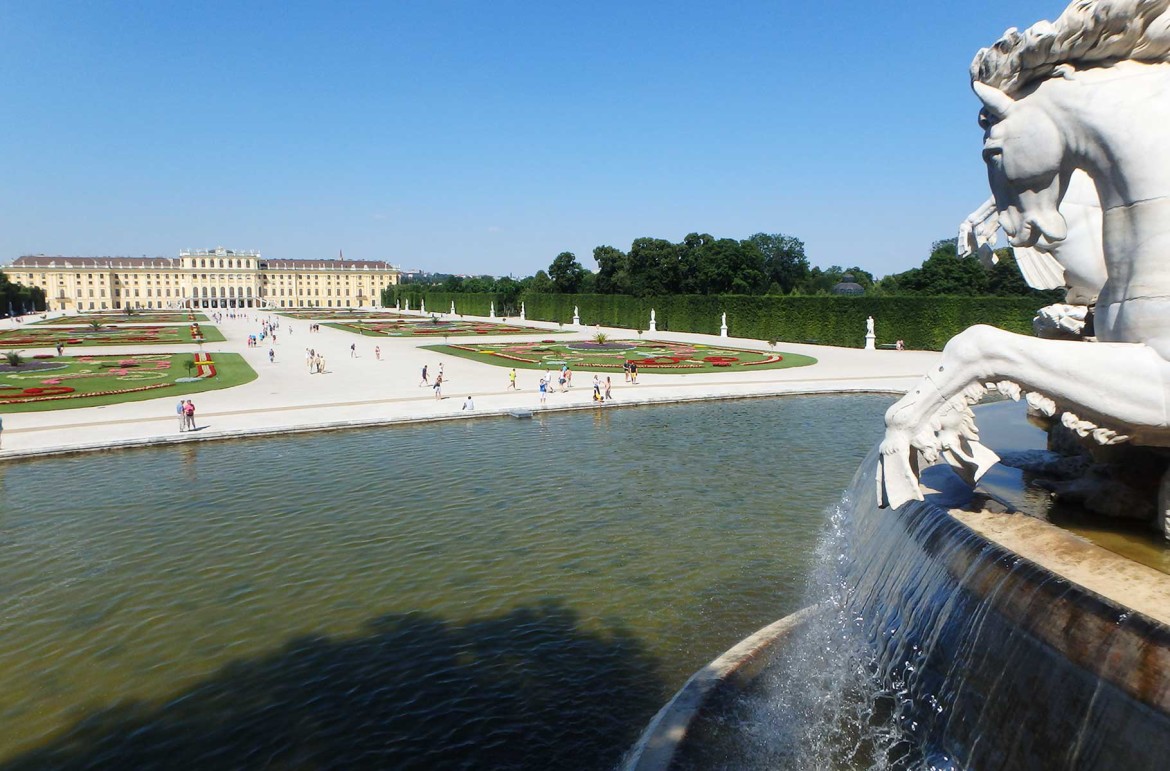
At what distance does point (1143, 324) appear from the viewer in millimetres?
3723

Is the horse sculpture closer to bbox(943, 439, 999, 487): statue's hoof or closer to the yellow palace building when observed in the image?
bbox(943, 439, 999, 487): statue's hoof

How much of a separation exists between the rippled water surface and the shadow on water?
2 centimetres

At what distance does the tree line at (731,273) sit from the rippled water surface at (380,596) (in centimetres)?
5524

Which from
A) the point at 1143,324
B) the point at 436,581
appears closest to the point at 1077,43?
the point at 1143,324

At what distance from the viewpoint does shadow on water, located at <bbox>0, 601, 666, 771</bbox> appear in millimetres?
5770

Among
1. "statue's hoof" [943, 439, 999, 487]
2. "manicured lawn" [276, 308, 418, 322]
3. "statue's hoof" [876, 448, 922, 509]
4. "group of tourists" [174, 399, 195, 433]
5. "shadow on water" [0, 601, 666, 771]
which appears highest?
"statue's hoof" [943, 439, 999, 487]

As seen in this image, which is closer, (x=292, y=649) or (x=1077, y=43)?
(x=1077, y=43)

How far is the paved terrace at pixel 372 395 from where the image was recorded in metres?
17.6

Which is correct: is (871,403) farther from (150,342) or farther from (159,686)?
(150,342)

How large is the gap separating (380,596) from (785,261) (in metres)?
94.9

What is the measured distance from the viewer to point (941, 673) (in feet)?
13.6

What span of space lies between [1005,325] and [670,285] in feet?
156

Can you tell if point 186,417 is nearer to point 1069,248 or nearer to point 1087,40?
point 1069,248

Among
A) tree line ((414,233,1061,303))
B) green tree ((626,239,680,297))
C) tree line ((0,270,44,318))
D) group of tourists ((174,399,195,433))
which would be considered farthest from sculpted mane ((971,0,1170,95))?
tree line ((0,270,44,318))
